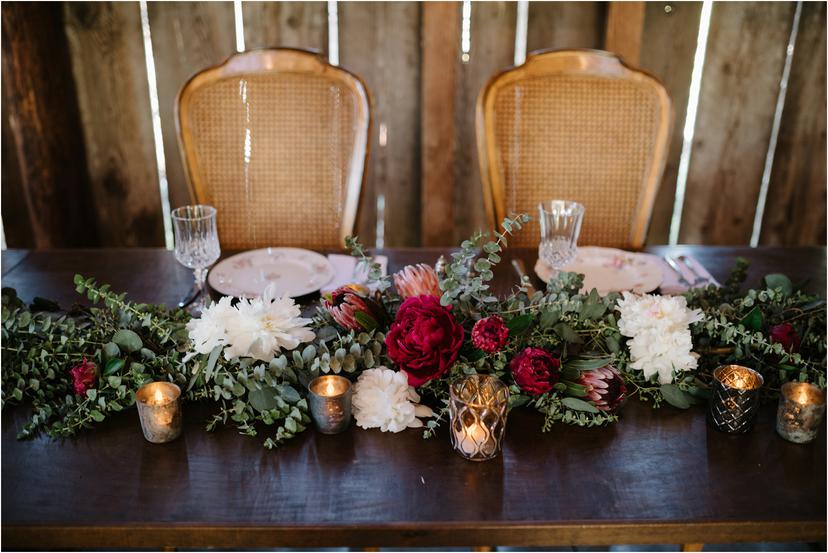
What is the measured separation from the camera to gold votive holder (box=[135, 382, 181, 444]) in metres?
0.80

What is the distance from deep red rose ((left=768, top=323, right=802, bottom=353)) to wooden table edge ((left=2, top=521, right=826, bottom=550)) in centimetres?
26

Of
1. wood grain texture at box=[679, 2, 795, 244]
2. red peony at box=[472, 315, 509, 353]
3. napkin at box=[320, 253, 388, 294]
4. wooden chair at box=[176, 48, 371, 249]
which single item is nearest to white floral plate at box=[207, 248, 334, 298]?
napkin at box=[320, 253, 388, 294]

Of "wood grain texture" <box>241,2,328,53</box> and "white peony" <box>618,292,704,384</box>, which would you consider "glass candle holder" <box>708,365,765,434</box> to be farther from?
"wood grain texture" <box>241,2,328,53</box>

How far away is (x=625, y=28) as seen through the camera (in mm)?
2123

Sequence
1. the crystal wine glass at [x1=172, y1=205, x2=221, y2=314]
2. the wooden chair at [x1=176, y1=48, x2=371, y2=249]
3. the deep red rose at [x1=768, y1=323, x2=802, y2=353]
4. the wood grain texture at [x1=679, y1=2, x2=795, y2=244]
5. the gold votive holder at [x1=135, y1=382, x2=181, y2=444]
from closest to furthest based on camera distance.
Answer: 1. the gold votive holder at [x1=135, y1=382, x2=181, y2=444]
2. the deep red rose at [x1=768, y1=323, x2=802, y2=353]
3. the crystal wine glass at [x1=172, y1=205, x2=221, y2=314]
4. the wooden chair at [x1=176, y1=48, x2=371, y2=249]
5. the wood grain texture at [x1=679, y1=2, x2=795, y2=244]

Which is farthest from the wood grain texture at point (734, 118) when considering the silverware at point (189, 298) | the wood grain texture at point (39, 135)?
the wood grain texture at point (39, 135)

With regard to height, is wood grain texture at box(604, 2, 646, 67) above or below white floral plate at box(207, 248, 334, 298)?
above

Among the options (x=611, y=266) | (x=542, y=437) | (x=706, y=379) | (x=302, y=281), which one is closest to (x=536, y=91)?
(x=611, y=266)

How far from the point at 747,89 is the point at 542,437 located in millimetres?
1893

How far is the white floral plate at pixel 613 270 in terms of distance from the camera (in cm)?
130

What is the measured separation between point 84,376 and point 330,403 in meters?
0.30

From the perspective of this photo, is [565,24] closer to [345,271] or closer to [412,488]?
[345,271]

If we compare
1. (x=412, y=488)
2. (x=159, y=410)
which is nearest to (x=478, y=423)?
(x=412, y=488)

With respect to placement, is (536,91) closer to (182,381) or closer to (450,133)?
(450,133)
